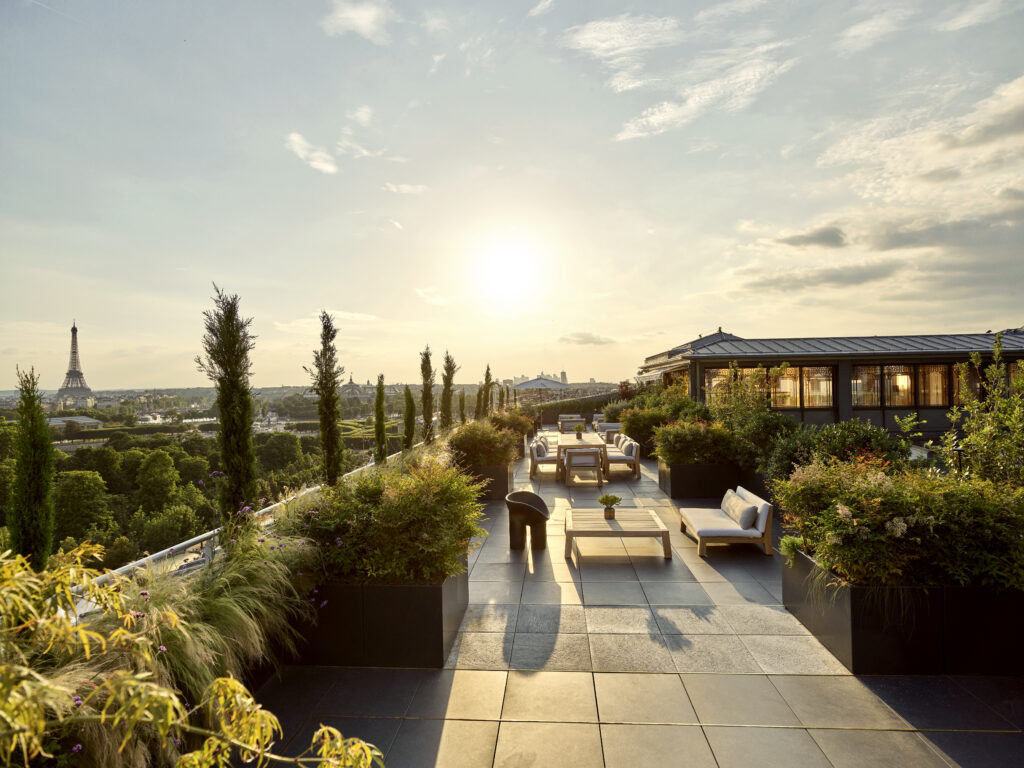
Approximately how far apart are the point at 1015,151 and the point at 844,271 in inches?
288

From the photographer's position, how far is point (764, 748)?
2889 mm

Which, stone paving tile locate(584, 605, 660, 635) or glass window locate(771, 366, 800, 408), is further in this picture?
glass window locate(771, 366, 800, 408)

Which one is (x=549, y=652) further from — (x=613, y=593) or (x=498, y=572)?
(x=498, y=572)

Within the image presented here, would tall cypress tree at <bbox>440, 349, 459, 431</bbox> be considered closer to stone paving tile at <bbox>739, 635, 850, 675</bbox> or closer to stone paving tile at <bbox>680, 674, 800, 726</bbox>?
stone paving tile at <bbox>739, 635, 850, 675</bbox>

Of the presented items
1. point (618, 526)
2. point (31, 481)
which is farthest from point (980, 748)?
point (31, 481)

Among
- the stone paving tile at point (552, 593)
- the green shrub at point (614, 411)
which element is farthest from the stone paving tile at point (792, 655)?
the green shrub at point (614, 411)

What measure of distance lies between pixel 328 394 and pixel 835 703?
7.33m

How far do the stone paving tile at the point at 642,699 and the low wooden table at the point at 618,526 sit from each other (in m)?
2.41

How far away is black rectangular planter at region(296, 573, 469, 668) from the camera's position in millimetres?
3816

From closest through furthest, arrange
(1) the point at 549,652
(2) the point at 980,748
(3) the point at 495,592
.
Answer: (2) the point at 980,748
(1) the point at 549,652
(3) the point at 495,592

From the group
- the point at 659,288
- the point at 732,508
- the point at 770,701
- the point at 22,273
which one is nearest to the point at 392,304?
the point at 659,288

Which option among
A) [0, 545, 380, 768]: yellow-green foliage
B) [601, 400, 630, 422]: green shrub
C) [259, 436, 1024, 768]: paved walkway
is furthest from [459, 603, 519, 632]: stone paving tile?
[601, 400, 630, 422]: green shrub

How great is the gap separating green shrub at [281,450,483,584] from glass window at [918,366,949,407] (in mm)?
19796

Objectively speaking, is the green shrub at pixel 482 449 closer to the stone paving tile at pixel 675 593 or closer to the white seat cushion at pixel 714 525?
the white seat cushion at pixel 714 525
